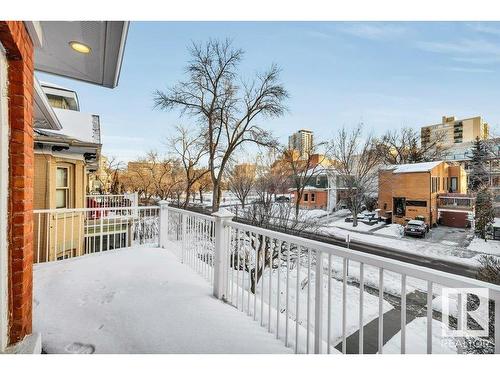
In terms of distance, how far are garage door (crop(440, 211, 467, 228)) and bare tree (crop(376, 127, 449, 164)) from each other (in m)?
7.33

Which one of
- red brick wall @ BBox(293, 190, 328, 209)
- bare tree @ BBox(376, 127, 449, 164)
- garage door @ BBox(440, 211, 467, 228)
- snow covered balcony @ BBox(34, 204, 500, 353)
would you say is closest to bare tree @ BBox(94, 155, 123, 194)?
red brick wall @ BBox(293, 190, 328, 209)

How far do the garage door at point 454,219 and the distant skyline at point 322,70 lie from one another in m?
6.56

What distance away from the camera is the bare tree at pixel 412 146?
85.7 feet

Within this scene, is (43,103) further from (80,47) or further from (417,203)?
(417,203)

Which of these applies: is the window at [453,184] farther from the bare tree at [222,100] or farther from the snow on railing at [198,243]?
the snow on railing at [198,243]

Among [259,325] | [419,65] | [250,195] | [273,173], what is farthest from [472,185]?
[259,325]

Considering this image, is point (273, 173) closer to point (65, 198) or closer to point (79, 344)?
point (65, 198)

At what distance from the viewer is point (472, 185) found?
61.6 ft

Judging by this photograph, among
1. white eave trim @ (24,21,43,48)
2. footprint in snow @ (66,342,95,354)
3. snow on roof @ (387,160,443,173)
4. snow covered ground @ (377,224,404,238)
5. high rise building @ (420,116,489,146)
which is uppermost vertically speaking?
high rise building @ (420,116,489,146)

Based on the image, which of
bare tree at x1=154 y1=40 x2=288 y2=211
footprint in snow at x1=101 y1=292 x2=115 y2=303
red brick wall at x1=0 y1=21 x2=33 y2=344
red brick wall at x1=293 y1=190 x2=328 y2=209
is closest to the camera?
red brick wall at x1=0 y1=21 x2=33 y2=344

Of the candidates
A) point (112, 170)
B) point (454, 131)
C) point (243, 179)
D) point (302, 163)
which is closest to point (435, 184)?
point (454, 131)

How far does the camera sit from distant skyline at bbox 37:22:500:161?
775 centimetres

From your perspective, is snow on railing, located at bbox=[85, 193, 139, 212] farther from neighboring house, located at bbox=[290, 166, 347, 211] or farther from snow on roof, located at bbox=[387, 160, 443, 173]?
snow on roof, located at bbox=[387, 160, 443, 173]

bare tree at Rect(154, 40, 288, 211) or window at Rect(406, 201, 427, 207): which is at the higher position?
bare tree at Rect(154, 40, 288, 211)
